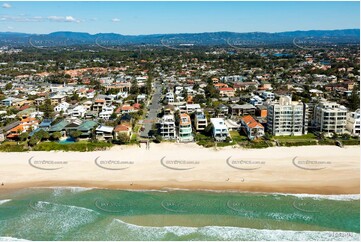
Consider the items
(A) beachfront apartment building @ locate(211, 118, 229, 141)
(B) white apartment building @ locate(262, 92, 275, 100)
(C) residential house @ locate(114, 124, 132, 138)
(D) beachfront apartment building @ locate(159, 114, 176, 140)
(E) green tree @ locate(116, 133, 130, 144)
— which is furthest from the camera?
(B) white apartment building @ locate(262, 92, 275, 100)

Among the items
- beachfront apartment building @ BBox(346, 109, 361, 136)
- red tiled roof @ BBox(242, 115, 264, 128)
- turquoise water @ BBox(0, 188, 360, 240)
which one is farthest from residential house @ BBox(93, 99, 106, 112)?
beachfront apartment building @ BBox(346, 109, 361, 136)

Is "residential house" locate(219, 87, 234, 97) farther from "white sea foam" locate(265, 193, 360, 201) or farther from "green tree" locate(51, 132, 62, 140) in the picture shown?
"white sea foam" locate(265, 193, 360, 201)

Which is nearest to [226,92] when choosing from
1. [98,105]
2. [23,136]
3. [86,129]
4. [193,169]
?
[98,105]

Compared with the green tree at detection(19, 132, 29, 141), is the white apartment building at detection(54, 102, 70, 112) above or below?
above

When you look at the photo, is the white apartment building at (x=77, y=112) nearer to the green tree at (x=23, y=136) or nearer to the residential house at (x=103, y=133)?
the green tree at (x=23, y=136)

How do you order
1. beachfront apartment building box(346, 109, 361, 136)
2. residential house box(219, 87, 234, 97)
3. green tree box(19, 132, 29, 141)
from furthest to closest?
residential house box(219, 87, 234, 97)
beachfront apartment building box(346, 109, 361, 136)
green tree box(19, 132, 29, 141)

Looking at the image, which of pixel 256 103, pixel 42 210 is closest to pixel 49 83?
pixel 256 103

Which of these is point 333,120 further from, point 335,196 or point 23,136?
point 23,136
